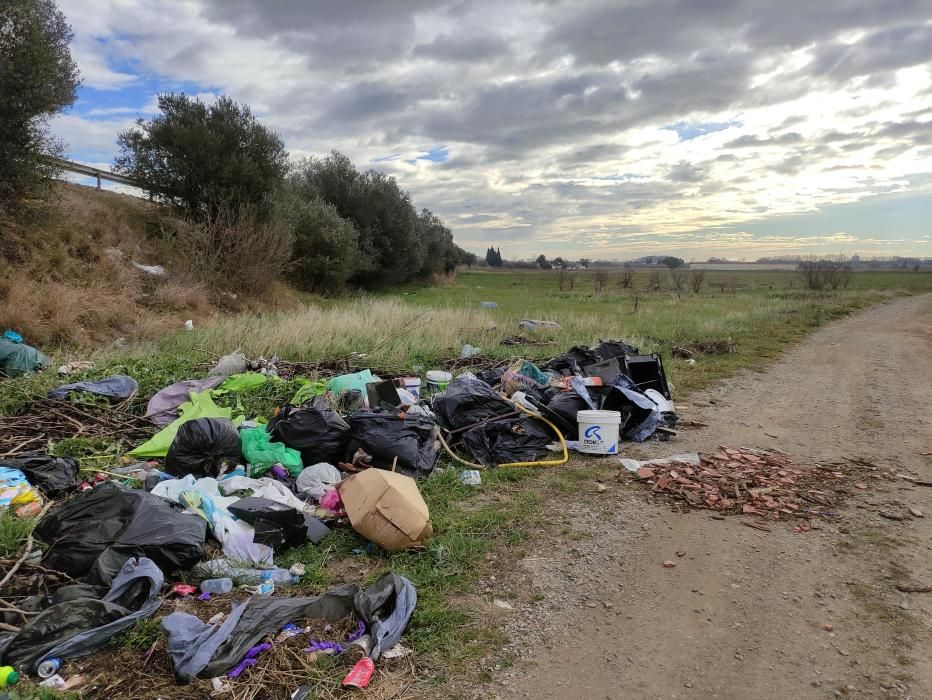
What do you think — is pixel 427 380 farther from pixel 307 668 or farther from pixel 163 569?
pixel 307 668

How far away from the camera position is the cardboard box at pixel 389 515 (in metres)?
3.58

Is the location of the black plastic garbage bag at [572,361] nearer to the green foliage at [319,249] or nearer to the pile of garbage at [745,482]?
the pile of garbage at [745,482]

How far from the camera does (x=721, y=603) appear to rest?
10.1 ft

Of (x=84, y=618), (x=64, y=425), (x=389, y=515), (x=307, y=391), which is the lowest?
(x=84, y=618)

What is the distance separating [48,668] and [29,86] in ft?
42.6

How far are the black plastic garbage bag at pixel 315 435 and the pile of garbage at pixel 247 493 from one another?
0.01 m

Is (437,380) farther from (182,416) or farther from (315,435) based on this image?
(182,416)

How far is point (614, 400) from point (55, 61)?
1334 cm

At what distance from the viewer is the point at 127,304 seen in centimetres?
1205

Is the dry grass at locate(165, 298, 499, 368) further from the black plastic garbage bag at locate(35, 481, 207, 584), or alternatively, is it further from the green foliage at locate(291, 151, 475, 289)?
the green foliage at locate(291, 151, 475, 289)

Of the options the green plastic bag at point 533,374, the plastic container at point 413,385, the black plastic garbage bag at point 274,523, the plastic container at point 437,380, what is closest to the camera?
the black plastic garbage bag at point 274,523

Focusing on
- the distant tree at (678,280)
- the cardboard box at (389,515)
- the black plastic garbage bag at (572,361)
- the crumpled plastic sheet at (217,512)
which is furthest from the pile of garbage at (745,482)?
the distant tree at (678,280)

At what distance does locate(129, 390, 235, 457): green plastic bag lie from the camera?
16.1 ft

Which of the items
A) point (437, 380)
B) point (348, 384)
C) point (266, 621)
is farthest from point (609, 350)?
point (266, 621)
